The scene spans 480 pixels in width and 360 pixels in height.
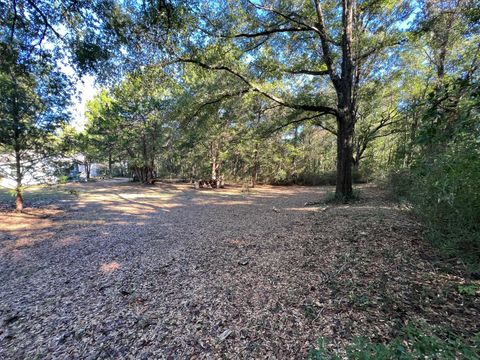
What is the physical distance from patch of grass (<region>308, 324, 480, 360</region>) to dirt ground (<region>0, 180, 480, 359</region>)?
0.46 feet

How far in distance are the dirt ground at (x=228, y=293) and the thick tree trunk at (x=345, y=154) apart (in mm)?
2731

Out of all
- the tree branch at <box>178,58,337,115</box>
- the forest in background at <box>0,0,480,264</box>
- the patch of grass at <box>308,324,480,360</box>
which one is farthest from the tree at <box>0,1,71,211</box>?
the patch of grass at <box>308,324,480,360</box>

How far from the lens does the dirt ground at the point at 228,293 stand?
1.63 m

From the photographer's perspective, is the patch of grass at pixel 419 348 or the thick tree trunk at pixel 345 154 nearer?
the patch of grass at pixel 419 348

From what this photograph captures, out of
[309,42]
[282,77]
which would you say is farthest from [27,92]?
[309,42]

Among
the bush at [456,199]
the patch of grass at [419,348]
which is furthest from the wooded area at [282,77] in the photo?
the patch of grass at [419,348]

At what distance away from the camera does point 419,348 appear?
3.83 ft

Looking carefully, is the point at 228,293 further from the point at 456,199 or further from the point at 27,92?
the point at 27,92

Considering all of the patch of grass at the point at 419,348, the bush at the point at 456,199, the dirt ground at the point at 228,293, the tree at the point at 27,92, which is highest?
the tree at the point at 27,92

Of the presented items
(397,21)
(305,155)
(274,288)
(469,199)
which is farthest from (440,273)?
(305,155)

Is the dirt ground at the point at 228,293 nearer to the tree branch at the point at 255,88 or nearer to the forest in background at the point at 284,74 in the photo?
the forest in background at the point at 284,74

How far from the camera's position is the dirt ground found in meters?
1.63

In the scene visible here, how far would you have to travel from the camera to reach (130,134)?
16.7 metres

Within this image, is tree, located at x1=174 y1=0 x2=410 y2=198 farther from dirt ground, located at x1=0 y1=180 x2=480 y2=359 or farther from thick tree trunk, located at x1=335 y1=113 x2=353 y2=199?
dirt ground, located at x1=0 y1=180 x2=480 y2=359
